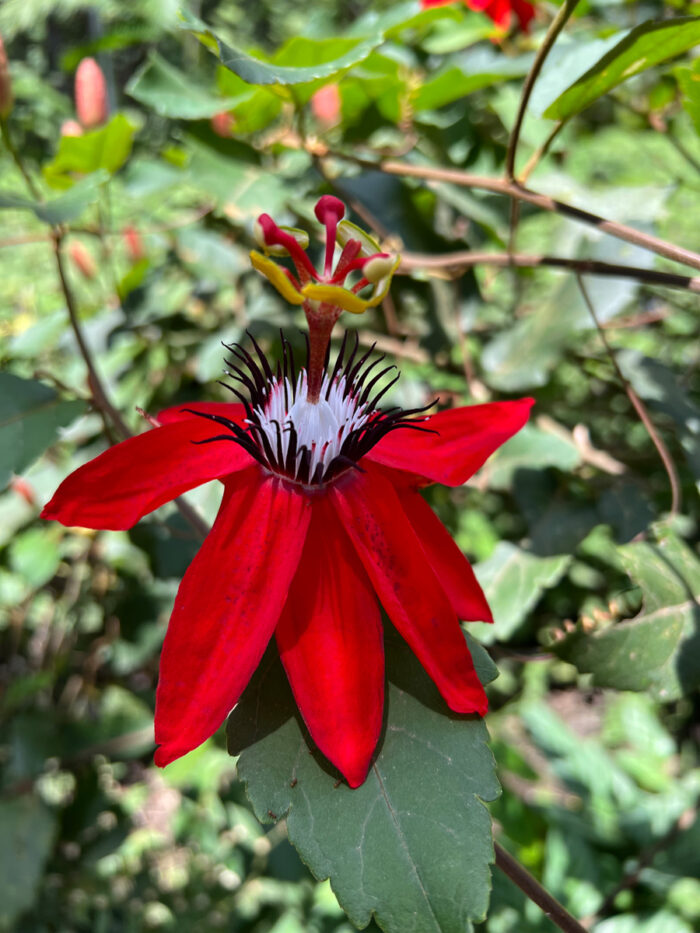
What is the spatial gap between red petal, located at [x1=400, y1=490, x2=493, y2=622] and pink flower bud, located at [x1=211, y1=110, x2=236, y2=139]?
0.52 m

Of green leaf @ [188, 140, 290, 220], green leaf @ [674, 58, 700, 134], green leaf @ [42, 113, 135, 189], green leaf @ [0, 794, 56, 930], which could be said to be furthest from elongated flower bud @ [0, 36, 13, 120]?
green leaf @ [0, 794, 56, 930]

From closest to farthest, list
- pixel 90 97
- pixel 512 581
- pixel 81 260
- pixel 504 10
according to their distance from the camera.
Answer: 1. pixel 512 581
2. pixel 90 97
3. pixel 504 10
4. pixel 81 260

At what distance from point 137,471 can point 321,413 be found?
109 mm

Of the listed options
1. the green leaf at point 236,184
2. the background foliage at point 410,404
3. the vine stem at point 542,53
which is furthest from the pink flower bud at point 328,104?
the vine stem at point 542,53

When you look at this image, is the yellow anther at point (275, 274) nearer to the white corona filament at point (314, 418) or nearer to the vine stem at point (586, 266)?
the white corona filament at point (314, 418)

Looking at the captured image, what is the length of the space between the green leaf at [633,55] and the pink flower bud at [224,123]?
1.26ft

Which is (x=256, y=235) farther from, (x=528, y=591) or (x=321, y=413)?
(x=528, y=591)

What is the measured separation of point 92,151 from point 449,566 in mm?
508

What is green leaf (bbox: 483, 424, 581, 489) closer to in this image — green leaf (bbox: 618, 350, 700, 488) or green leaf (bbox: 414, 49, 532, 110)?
green leaf (bbox: 618, 350, 700, 488)

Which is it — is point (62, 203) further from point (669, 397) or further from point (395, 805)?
point (669, 397)

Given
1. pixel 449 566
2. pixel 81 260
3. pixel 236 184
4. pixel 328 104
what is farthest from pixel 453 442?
pixel 81 260

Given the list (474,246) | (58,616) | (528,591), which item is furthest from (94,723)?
(474,246)

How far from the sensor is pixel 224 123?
84 cm

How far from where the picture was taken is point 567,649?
Result: 51cm
